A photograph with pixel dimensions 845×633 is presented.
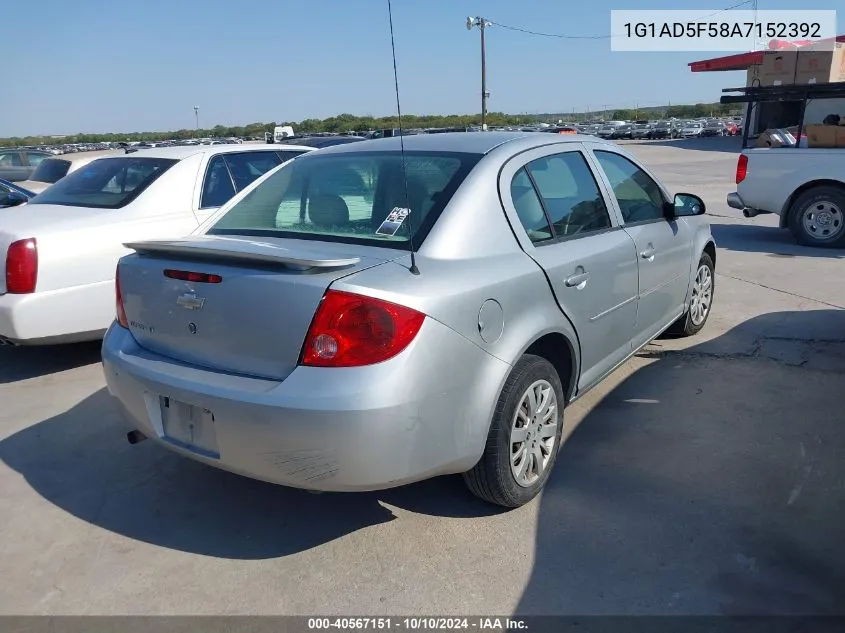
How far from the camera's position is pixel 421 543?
3.10 metres

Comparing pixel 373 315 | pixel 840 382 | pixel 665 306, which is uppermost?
pixel 373 315

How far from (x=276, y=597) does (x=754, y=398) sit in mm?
3180

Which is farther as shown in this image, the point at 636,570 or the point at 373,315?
the point at 636,570

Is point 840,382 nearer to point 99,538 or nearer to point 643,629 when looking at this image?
point 643,629

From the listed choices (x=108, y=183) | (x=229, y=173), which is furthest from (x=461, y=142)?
(x=108, y=183)

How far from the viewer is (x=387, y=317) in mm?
2602

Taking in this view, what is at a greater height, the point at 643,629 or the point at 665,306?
the point at 665,306

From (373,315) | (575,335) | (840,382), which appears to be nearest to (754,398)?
(840,382)

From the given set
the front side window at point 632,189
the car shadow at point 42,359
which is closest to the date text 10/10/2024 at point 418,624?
the front side window at point 632,189

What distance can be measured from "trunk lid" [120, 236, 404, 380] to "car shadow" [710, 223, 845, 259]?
786cm

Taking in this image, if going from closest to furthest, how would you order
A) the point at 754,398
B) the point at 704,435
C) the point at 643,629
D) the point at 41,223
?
the point at 643,629
the point at 704,435
the point at 754,398
the point at 41,223

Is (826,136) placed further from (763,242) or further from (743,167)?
(763,242)

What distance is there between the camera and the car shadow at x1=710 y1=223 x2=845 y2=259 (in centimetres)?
911

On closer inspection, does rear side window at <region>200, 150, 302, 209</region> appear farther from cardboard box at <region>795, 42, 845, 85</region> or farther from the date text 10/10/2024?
cardboard box at <region>795, 42, 845, 85</region>
